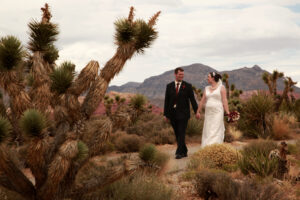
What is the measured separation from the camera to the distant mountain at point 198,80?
508 ft

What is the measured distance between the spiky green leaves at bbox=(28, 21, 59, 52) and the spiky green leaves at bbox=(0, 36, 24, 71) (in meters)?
0.87

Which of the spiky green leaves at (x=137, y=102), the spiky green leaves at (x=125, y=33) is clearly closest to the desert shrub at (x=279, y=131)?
the spiky green leaves at (x=137, y=102)

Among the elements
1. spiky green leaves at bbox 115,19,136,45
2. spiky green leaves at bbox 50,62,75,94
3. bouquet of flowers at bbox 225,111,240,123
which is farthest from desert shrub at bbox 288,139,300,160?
spiky green leaves at bbox 50,62,75,94

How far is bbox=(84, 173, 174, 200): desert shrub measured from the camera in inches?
199

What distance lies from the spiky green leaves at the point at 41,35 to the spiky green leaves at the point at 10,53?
34.1 inches

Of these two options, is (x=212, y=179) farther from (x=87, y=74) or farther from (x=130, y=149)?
(x=130, y=149)

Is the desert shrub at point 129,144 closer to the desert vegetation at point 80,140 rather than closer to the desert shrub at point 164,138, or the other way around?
the desert shrub at point 164,138

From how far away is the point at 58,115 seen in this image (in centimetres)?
512

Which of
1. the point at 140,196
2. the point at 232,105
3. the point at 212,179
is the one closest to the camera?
the point at 140,196

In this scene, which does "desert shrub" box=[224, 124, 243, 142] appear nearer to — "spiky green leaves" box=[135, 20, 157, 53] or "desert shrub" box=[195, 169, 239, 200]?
"desert shrub" box=[195, 169, 239, 200]

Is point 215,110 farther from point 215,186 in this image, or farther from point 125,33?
point 125,33

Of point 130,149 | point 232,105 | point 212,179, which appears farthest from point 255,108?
point 212,179

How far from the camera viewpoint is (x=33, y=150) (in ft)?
14.2

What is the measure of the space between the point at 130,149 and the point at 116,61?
7642 millimetres
